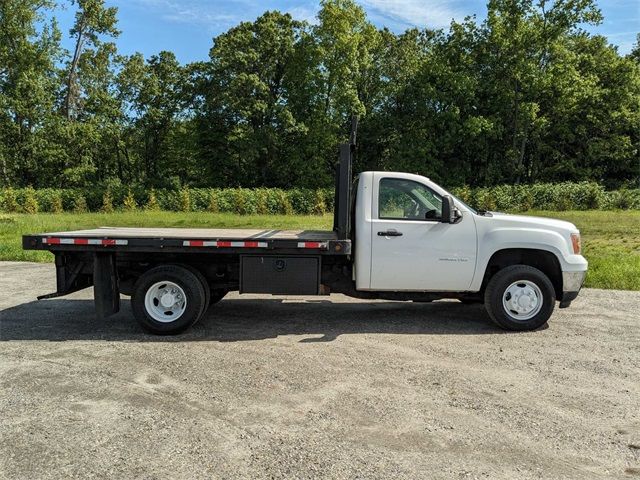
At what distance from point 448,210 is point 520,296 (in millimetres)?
1512

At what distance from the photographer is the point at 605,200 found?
119ft

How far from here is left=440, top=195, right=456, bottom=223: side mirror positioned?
22.3 feet

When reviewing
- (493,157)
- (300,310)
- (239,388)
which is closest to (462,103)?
(493,157)

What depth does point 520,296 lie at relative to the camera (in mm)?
7008

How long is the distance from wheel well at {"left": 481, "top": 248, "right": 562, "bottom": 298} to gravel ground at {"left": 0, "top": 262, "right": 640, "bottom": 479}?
686 millimetres

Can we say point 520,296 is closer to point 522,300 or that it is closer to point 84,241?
point 522,300

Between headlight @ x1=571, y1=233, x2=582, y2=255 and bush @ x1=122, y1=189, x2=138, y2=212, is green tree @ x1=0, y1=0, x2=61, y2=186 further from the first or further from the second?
headlight @ x1=571, y1=233, x2=582, y2=255

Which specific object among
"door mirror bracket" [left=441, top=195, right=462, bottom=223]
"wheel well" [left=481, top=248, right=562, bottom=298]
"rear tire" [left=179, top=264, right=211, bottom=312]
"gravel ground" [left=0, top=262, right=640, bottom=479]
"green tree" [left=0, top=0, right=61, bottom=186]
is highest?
"green tree" [left=0, top=0, right=61, bottom=186]

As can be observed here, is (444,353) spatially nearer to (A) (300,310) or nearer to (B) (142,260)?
(A) (300,310)

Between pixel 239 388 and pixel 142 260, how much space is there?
280cm

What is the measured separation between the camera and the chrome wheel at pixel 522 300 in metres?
6.99

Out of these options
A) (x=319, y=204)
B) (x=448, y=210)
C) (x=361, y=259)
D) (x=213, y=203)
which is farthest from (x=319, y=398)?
(x=213, y=203)

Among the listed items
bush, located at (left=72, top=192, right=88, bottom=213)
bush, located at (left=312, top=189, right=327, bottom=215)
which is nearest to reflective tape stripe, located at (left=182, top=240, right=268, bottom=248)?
bush, located at (left=312, top=189, right=327, bottom=215)

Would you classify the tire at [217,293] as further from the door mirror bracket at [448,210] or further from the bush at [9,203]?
the bush at [9,203]
